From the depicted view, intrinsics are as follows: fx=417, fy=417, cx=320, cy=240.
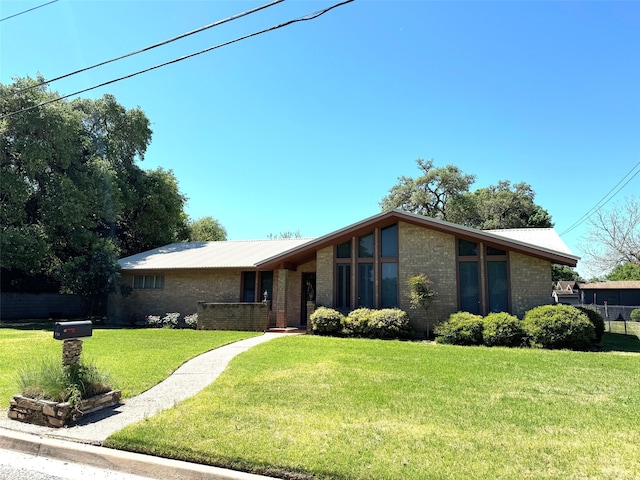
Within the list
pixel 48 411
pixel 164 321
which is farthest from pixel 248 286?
pixel 48 411

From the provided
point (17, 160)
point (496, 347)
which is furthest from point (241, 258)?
point (17, 160)

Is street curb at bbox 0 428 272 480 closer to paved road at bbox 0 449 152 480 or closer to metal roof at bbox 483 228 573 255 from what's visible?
paved road at bbox 0 449 152 480

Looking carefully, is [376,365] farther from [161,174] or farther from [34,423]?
[161,174]

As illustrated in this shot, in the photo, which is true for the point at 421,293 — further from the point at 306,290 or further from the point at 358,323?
the point at 306,290

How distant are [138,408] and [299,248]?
37.3 feet

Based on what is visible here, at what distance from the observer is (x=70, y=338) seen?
6.22 meters

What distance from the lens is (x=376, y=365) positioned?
9484 millimetres

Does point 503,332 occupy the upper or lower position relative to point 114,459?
upper

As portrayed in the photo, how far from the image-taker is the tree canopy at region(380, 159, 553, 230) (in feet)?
133

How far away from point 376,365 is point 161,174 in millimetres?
29699

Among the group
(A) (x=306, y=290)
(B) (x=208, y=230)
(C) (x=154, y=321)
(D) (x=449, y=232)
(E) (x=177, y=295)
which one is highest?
(B) (x=208, y=230)

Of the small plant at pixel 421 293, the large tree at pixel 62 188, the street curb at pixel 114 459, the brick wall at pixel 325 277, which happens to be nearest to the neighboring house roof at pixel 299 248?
the brick wall at pixel 325 277

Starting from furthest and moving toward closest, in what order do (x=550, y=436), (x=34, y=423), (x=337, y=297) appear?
(x=337, y=297), (x=34, y=423), (x=550, y=436)

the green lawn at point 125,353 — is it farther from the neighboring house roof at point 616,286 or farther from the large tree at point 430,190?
the neighboring house roof at point 616,286
